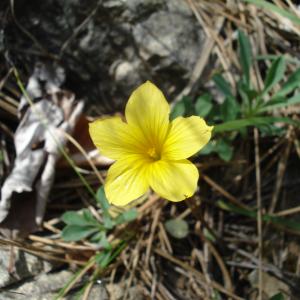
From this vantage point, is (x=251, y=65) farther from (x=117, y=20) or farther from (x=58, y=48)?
(x=58, y=48)

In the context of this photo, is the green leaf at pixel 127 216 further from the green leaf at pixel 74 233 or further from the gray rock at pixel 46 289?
the gray rock at pixel 46 289

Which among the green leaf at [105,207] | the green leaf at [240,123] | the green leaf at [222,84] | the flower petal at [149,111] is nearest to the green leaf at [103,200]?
the green leaf at [105,207]

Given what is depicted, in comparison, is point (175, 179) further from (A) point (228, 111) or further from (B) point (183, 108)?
(A) point (228, 111)

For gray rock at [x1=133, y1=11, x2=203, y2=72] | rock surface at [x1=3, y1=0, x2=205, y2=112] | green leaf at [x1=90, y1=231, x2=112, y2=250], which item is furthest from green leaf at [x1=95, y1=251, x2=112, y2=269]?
gray rock at [x1=133, y1=11, x2=203, y2=72]

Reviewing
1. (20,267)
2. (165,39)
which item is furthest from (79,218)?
(165,39)

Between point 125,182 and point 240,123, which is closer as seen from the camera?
point 125,182

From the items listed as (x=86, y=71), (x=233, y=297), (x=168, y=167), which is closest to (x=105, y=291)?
(x=233, y=297)
